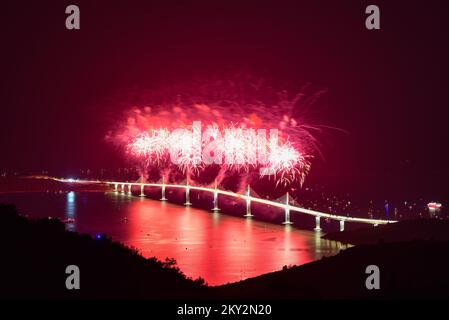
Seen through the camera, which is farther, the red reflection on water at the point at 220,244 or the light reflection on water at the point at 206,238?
the light reflection on water at the point at 206,238

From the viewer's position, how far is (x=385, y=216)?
70438 millimetres

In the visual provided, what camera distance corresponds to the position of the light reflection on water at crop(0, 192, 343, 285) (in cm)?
3769

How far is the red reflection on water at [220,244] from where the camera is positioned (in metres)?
36.5

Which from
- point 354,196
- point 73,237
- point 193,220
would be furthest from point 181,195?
point 73,237

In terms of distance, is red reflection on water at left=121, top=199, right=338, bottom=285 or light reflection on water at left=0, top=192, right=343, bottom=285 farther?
light reflection on water at left=0, top=192, right=343, bottom=285

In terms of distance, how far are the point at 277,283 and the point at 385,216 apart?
5650 cm

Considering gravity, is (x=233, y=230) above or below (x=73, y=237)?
below

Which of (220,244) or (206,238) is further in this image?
(206,238)

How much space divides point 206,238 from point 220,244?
397cm

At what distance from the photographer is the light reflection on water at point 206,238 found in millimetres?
37688

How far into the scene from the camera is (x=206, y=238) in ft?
173

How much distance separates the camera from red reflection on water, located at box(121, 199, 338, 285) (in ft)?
120
